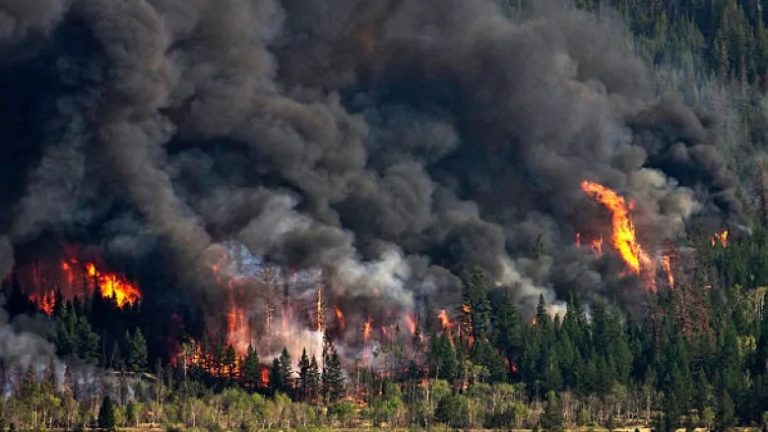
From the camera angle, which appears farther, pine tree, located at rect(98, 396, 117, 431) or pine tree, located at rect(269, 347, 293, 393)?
pine tree, located at rect(269, 347, 293, 393)

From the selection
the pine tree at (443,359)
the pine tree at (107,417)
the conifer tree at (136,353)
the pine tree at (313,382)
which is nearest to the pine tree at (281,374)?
the pine tree at (313,382)

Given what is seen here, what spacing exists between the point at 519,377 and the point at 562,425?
15024mm

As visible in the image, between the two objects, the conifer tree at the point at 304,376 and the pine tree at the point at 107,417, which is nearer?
the pine tree at the point at 107,417

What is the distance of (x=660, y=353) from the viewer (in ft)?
650

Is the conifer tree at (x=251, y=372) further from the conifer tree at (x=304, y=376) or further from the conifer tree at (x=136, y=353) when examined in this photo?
the conifer tree at (x=136, y=353)

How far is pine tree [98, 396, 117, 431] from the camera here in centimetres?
17338

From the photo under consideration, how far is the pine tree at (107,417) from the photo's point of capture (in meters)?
173

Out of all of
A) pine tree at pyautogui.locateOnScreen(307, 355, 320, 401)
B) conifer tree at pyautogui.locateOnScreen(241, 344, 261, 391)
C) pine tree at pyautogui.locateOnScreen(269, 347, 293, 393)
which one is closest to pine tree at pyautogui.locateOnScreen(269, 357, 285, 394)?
pine tree at pyautogui.locateOnScreen(269, 347, 293, 393)

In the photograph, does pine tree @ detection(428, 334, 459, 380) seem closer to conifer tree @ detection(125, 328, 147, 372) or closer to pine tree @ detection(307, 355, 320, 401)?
pine tree @ detection(307, 355, 320, 401)

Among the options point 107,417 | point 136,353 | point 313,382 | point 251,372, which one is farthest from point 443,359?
point 107,417

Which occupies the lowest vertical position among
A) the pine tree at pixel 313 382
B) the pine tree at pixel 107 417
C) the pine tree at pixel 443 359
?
the pine tree at pixel 107 417

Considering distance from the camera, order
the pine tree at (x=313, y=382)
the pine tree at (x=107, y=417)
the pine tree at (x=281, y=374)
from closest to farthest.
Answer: the pine tree at (x=107, y=417) → the pine tree at (x=313, y=382) → the pine tree at (x=281, y=374)

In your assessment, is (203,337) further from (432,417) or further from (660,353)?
(660,353)

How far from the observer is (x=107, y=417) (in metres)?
174
